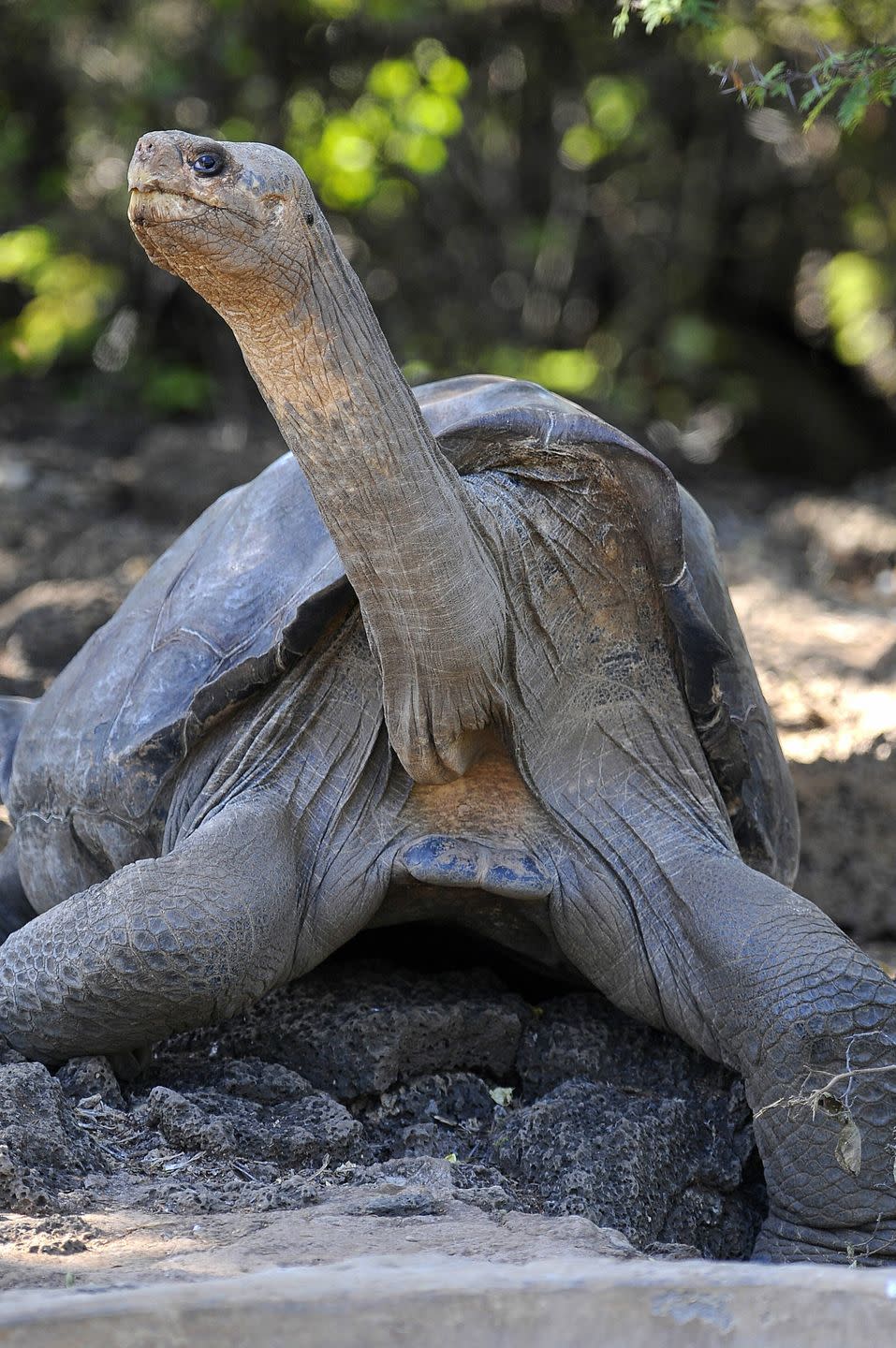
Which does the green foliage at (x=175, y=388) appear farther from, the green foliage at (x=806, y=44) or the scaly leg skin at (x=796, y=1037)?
the scaly leg skin at (x=796, y=1037)

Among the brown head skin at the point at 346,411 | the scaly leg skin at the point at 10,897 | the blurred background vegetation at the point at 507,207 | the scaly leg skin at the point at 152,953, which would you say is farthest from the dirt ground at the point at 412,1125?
the blurred background vegetation at the point at 507,207

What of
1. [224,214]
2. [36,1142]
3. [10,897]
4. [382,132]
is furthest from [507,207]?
[36,1142]

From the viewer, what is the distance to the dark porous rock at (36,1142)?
242 centimetres

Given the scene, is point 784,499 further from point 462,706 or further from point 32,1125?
point 32,1125

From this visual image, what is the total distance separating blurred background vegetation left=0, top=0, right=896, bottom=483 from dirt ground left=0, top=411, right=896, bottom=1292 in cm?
643

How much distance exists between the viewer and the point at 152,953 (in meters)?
2.96

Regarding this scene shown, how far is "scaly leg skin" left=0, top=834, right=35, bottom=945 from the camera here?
4266 mm

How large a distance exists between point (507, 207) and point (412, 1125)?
940cm

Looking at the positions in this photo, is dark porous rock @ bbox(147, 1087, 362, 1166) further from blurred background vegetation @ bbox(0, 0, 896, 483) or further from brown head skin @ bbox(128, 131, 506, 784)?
blurred background vegetation @ bbox(0, 0, 896, 483)

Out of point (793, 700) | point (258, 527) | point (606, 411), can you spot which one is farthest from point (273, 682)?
point (606, 411)

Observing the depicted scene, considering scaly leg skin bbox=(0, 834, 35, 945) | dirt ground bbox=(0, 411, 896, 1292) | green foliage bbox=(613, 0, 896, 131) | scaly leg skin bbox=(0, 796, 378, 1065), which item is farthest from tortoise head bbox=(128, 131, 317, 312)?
scaly leg skin bbox=(0, 834, 35, 945)

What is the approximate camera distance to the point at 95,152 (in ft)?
34.9

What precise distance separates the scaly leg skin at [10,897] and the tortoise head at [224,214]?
221 cm

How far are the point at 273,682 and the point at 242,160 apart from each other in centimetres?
134
